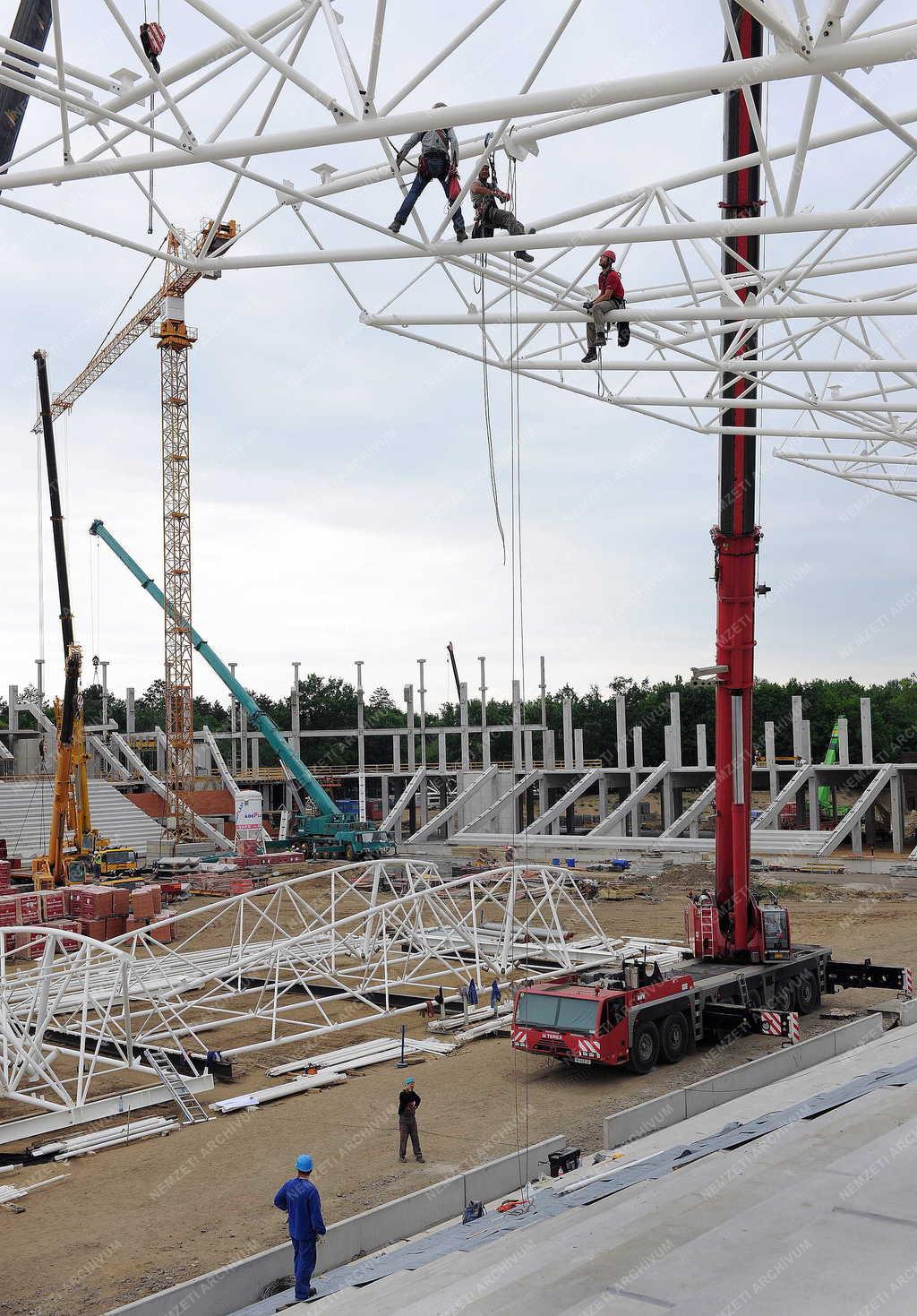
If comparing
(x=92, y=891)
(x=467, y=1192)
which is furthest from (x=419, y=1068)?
(x=92, y=891)

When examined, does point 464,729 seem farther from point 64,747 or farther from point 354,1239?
point 354,1239

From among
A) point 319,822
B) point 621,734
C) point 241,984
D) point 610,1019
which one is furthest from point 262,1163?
point 621,734

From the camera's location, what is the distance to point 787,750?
3086 inches

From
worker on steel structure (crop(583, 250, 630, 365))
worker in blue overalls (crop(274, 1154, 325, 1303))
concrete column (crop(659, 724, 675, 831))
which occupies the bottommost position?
worker in blue overalls (crop(274, 1154, 325, 1303))

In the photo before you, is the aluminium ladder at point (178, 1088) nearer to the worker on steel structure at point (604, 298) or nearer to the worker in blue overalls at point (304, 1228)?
the worker in blue overalls at point (304, 1228)

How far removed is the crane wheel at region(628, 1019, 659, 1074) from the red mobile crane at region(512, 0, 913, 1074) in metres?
0.02

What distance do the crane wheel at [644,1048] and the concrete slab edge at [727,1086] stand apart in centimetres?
112

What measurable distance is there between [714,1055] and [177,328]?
5164 cm

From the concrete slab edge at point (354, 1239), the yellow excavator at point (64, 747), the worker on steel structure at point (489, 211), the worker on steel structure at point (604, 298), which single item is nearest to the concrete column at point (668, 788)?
the yellow excavator at point (64, 747)

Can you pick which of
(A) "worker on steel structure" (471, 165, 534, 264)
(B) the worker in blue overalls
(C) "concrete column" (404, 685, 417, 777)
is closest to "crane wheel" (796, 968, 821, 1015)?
(B) the worker in blue overalls

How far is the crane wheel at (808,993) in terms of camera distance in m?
17.8

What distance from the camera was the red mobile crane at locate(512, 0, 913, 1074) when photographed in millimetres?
14977

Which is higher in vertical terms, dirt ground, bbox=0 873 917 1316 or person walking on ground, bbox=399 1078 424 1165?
person walking on ground, bbox=399 1078 424 1165

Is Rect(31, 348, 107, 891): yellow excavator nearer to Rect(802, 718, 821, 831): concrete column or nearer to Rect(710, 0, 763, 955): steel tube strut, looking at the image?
Rect(710, 0, 763, 955): steel tube strut
